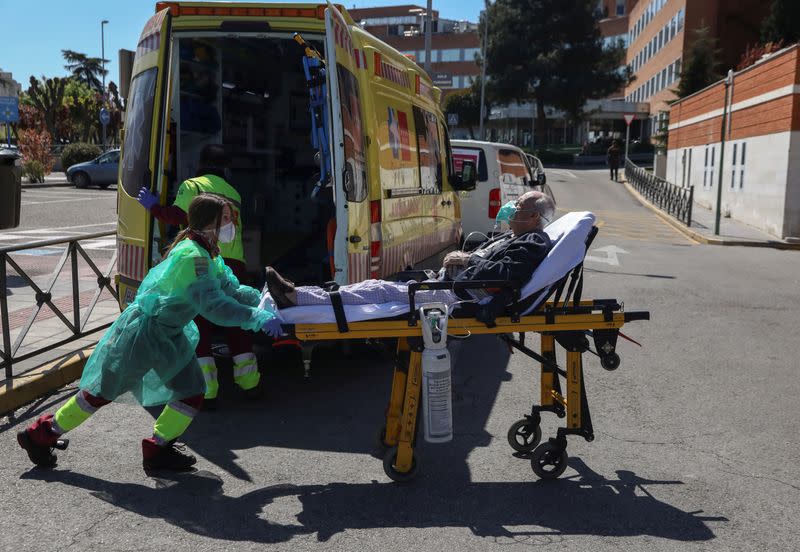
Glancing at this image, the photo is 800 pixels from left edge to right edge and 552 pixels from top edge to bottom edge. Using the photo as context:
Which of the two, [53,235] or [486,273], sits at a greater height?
[486,273]

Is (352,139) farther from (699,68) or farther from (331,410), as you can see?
(699,68)

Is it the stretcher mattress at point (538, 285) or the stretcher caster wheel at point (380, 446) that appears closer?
the stretcher mattress at point (538, 285)

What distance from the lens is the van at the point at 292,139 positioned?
5.82m

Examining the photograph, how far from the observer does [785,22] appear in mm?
42000

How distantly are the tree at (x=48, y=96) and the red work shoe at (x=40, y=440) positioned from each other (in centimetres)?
4774

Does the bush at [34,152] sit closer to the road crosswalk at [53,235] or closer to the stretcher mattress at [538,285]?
the road crosswalk at [53,235]

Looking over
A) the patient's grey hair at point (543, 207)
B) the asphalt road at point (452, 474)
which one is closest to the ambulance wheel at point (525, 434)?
the asphalt road at point (452, 474)

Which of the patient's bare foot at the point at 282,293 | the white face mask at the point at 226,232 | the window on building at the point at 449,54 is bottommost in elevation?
the patient's bare foot at the point at 282,293

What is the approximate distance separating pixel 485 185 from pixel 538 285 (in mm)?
8928

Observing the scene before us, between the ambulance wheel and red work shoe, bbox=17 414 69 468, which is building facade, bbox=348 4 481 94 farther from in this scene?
red work shoe, bbox=17 414 69 468

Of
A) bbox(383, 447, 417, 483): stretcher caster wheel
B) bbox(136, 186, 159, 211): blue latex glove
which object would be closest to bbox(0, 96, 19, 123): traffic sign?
bbox(136, 186, 159, 211): blue latex glove

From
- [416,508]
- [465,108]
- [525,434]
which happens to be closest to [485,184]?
[525,434]

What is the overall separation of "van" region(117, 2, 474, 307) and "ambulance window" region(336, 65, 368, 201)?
0.05ft

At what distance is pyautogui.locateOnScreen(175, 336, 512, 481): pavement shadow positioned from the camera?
5.07 metres
